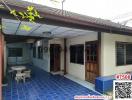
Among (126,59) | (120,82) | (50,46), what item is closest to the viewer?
(120,82)

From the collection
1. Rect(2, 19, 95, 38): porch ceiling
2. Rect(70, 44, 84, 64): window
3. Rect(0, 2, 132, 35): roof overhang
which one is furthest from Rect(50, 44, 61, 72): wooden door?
Rect(0, 2, 132, 35): roof overhang

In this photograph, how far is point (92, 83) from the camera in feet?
23.6

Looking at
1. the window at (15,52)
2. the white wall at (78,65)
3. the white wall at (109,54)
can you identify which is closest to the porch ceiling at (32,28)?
the white wall at (78,65)

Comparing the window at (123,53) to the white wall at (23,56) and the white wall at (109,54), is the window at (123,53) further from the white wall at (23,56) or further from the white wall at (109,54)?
the white wall at (23,56)

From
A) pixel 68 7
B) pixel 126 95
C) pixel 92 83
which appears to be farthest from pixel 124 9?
pixel 92 83

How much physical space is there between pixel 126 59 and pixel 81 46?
2760 mm

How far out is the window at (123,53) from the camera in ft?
23.8

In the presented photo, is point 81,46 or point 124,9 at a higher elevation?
point 124,9

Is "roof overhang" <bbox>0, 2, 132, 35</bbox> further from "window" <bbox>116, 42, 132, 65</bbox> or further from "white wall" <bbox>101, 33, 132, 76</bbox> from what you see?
"window" <bbox>116, 42, 132, 65</bbox>

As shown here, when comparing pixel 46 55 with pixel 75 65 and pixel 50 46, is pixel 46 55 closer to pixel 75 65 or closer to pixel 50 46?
pixel 50 46

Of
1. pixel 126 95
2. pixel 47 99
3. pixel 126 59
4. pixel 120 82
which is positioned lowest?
pixel 47 99

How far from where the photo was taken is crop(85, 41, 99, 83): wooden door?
22.6ft

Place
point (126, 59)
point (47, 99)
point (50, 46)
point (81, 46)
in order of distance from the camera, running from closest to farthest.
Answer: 1. point (47, 99)
2. point (126, 59)
3. point (81, 46)
4. point (50, 46)

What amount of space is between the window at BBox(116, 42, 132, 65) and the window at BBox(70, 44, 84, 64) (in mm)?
2104
